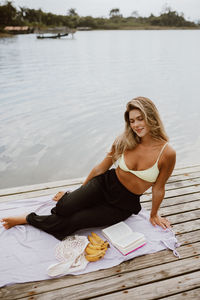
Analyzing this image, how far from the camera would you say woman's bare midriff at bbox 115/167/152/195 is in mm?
2385

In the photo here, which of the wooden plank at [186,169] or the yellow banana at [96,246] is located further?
the wooden plank at [186,169]

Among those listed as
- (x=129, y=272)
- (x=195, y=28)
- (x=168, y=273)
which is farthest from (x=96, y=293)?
(x=195, y=28)

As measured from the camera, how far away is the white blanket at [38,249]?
2084 millimetres

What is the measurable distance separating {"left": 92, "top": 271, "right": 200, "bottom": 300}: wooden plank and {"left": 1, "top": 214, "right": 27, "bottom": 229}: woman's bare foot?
111cm

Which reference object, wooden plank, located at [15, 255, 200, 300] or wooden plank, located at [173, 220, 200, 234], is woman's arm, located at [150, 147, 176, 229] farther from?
wooden plank, located at [15, 255, 200, 300]

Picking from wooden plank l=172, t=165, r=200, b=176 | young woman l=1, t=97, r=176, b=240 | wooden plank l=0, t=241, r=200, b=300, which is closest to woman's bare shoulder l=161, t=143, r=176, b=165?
young woman l=1, t=97, r=176, b=240

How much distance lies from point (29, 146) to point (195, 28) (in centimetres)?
9052

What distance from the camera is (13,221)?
255cm

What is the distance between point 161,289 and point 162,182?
88 cm

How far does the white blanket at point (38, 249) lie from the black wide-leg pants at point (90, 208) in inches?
4.9

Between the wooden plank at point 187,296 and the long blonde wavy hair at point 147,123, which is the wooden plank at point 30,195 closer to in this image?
the long blonde wavy hair at point 147,123

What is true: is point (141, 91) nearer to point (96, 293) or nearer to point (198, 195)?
point (198, 195)

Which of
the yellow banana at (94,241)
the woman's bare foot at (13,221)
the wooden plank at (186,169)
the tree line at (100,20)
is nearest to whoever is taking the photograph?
the yellow banana at (94,241)

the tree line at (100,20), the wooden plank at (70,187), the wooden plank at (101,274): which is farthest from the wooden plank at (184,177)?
the tree line at (100,20)
